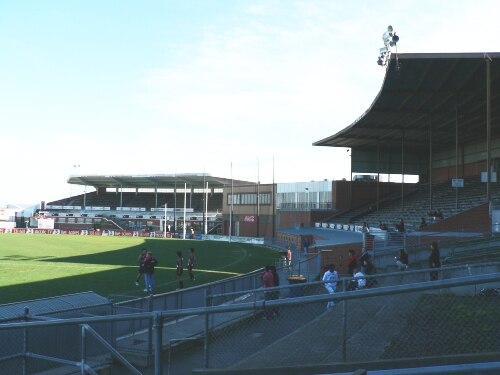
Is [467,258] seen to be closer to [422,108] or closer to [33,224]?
[422,108]

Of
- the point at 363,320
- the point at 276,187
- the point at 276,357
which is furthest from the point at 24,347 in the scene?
the point at 276,187

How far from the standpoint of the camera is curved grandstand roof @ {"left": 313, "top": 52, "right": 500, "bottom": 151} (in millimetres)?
27844

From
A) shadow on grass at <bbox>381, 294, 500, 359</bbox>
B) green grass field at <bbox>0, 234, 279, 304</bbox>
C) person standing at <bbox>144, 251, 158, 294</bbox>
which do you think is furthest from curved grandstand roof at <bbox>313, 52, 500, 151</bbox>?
shadow on grass at <bbox>381, 294, 500, 359</bbox>

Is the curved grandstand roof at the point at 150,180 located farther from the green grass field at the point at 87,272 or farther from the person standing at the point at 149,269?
the person standing at the point at 149,269

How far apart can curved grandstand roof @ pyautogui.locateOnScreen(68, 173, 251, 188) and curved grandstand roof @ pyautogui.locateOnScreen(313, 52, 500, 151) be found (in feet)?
126

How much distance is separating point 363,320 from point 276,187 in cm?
5959

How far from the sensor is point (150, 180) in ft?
329

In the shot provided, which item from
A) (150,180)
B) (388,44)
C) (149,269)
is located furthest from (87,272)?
(150,180)

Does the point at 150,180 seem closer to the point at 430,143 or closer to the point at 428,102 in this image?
the point at 430,143

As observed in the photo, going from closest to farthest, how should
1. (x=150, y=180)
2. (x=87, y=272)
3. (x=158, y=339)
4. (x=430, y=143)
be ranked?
(x=158, y=339) → (x=87, y=272) → (x=430, y=143) → (x=150, y=180)

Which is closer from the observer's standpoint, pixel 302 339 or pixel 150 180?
pixel 302 339

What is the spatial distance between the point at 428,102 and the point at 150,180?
7185 centimetres

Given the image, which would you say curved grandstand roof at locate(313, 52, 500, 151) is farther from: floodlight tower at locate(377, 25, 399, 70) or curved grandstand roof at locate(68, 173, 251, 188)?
curved grandstand roof at locate(68, 173, 251, 188)

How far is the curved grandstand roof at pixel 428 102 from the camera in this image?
27844mm
